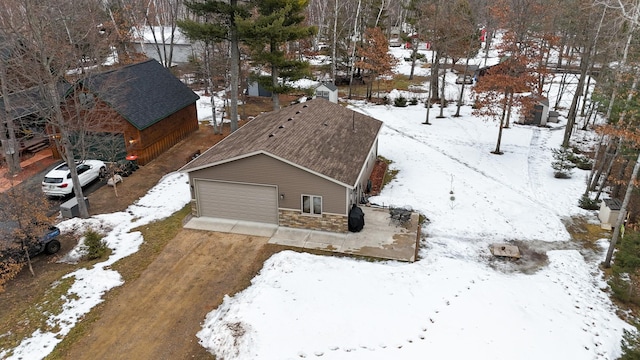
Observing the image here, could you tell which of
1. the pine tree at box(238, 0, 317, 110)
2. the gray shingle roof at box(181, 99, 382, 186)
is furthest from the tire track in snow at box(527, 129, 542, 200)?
the pine tree at box(238, 0, 317, 110)

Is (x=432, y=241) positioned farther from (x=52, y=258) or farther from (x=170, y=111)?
(x=170, y=111)

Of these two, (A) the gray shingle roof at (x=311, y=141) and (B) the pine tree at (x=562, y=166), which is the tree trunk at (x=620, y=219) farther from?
(A) the gray shingle roof at (x=311, y=141)

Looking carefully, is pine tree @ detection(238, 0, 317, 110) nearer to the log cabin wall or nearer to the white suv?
the log cabin wall

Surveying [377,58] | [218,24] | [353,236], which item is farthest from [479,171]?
[377,58]

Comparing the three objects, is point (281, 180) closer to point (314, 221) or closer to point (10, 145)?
point (314, 221)

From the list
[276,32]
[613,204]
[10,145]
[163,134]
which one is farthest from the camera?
[163,134]

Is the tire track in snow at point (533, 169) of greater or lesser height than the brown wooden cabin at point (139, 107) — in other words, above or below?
below

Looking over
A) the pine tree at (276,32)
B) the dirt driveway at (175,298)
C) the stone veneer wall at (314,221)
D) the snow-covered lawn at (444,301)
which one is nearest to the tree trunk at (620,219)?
the snow-covered lawn at (444,301)

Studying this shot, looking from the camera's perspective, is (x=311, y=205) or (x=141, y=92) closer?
(x=311, y=205)
